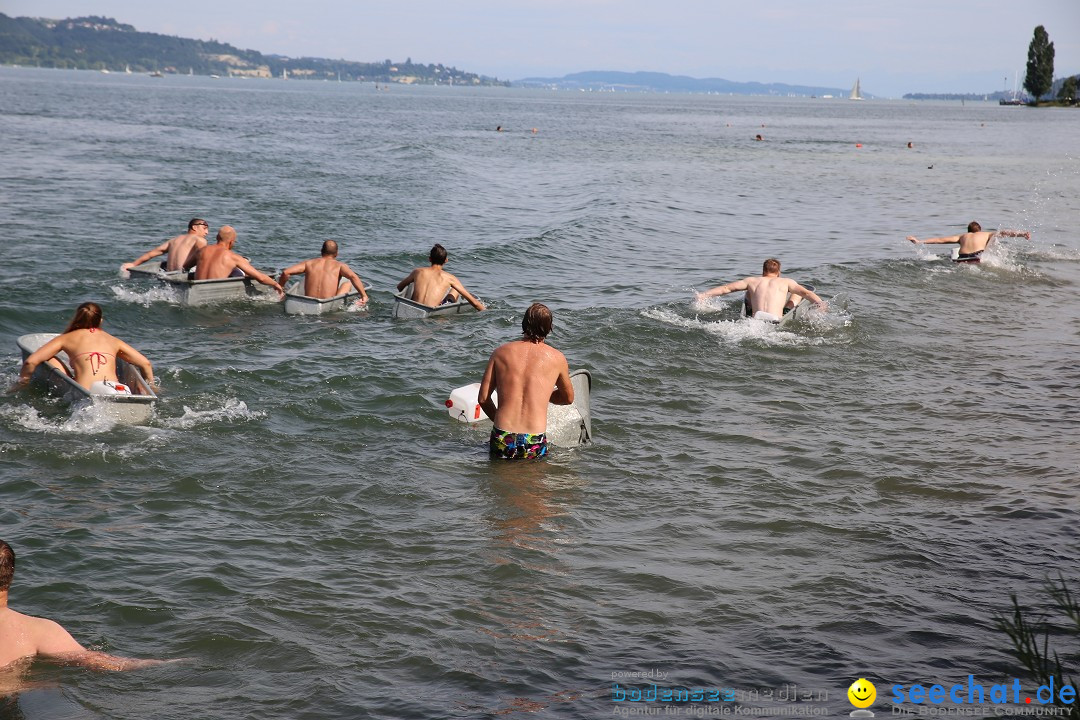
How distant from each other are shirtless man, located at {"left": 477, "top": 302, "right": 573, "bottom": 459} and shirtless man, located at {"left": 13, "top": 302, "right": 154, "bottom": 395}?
3984 mm

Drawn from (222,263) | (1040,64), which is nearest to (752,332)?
(222,263)

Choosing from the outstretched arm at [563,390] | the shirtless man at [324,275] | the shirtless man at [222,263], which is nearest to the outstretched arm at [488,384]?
the outstretched arm at [563,390]

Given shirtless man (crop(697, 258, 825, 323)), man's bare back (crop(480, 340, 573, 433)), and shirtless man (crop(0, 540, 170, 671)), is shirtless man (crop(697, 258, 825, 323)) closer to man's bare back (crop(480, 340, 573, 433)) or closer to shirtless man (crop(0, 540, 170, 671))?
man's bare back (crop(480, 340, 573, 433))

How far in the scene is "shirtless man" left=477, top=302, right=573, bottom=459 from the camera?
8938 millimetres

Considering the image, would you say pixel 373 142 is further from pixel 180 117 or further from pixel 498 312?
pixel 498 312

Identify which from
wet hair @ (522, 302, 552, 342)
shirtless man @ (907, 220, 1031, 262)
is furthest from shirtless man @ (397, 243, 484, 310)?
shirtless man @ (907, 220, 1031, 262)

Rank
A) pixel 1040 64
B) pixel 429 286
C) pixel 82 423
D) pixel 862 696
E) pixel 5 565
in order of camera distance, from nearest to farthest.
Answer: pixel 5 565 → pixel 862 696 → pixel 82 423 → pixel 429 286 → pixel 1040 64

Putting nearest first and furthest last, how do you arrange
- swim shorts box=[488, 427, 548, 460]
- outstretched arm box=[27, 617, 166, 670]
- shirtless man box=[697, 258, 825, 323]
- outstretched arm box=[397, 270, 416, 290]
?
outstretched arm box=[27, 617, 166, 670]
swim shorts box=[488, 427, 548, 460]
shirtless man box=[697, 258, 825, 323]
outstretched arm box=[397, 270, 416, 290]

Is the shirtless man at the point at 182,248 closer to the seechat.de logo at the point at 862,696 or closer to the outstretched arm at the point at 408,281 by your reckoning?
the outstretched arm at the point at 408,281

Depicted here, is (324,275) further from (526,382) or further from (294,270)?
(526,382)

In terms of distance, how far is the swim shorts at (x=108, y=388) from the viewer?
394 inches

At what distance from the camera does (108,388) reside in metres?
10.1

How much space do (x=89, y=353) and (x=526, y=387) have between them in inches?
187

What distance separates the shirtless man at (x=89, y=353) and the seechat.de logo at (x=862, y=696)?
25.2 ft
